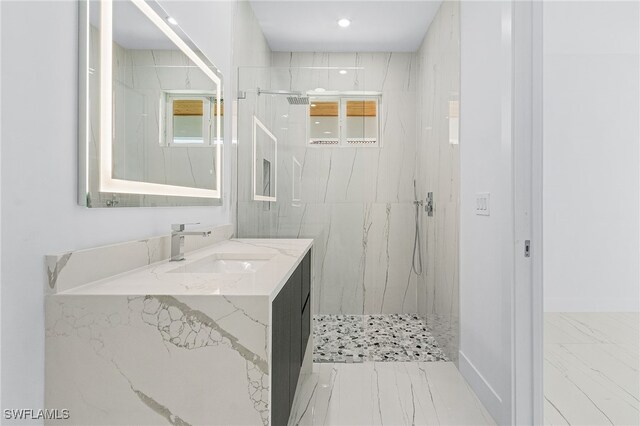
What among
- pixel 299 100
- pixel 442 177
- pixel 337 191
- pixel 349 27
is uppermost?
pixel 349 27

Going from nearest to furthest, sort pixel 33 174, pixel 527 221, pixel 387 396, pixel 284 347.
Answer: pixel 33 174 < pixel 284 347 < pixel 527 221 < pixel 387 396

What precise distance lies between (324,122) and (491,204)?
3.86 feet

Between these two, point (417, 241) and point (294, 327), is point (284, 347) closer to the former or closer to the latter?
point (294, 327)

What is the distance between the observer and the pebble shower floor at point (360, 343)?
2.58m

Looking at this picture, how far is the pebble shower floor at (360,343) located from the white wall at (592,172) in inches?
68.3

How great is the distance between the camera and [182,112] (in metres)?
1.76

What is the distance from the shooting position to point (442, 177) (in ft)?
8.99

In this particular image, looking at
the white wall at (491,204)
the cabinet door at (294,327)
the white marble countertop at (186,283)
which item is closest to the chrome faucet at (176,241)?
the white marble countertop at (186,283)

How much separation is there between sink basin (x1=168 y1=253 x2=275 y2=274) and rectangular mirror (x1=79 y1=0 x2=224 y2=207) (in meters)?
0.31

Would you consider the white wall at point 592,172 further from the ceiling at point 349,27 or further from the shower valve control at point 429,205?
the shower valve control at point 429,205

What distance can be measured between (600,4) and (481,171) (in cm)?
221

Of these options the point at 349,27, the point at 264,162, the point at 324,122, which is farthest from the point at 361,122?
the point at 349,27

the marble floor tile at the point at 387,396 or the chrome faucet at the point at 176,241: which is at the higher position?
the chrome faucet at the point at 176,241

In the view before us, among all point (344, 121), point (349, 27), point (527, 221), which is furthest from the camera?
point (349, 27)
